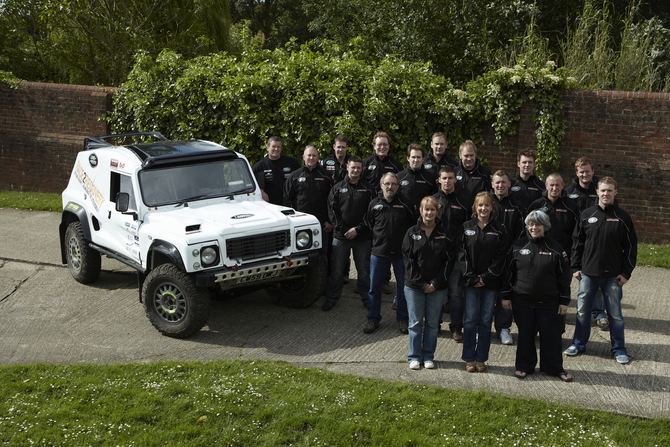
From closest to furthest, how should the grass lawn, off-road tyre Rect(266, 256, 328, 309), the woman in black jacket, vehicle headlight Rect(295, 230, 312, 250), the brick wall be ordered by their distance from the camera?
the grass lawn → the woman in black jacket → vehicle headlight Rect(295, 230, 312, 250) → off-road tyre Rect(266, 256, 328, 309) → the brick wall

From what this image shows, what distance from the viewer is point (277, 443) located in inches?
195

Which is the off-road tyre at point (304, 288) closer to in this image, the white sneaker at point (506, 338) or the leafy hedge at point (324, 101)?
the white sneaker at point (506, 338)

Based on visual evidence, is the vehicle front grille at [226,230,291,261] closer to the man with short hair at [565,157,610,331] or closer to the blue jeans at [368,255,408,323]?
the blue jeans at [368,255,408,323]

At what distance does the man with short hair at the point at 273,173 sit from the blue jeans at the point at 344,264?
4.88ft

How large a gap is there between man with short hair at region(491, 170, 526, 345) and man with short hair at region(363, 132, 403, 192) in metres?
1.78

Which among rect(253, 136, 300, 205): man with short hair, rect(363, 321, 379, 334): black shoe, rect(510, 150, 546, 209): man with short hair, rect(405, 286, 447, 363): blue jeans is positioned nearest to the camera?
rect(405, 286, 447, 363): blue jeans

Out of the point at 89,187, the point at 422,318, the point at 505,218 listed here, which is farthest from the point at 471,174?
the point at 89,187

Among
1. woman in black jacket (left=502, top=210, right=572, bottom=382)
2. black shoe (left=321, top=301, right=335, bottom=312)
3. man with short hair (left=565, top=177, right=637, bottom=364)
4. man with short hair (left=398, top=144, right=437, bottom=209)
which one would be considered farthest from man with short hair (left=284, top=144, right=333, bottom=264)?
man with short hair (left=565, top=177, right=637, bottom=364)

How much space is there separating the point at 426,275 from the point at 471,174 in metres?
2.10

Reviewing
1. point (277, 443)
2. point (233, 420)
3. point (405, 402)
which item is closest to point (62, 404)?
point (233, 420)

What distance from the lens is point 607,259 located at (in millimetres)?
6293

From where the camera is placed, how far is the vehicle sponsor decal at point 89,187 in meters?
8.48

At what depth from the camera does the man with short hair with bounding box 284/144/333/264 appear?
8.22m

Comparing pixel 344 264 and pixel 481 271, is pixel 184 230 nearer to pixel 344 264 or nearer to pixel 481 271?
pixel 344 264
